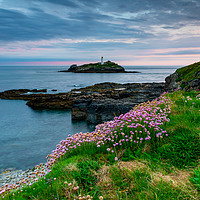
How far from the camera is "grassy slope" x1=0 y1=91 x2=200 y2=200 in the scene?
3115 millimetres

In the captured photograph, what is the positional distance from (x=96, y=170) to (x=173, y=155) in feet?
6.51

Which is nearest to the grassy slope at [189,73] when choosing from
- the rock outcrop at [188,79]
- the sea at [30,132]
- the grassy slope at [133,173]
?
the rock outcrop at [188,79]

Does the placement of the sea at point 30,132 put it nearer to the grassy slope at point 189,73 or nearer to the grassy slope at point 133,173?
the grassy slope at point 133,173

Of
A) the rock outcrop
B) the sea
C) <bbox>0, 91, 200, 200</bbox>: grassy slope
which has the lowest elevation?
the sea

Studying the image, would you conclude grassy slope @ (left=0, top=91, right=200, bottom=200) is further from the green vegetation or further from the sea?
the green vegetation

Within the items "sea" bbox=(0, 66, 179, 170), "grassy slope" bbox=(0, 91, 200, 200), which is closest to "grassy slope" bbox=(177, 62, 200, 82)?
"sea" bbox=(0, 66, 179, 170)

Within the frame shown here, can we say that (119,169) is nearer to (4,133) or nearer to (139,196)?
(139,196)

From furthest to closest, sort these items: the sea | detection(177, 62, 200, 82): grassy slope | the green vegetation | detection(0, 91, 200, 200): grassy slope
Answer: detection(177, 62, 200, 82): grassy slope → the green vegetation → the sea → detection(0, 91, 200, 200): grassy slope

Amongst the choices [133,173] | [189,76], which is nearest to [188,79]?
[189,76]

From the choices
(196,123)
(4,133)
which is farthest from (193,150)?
(4,133)

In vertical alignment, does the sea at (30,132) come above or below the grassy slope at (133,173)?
below

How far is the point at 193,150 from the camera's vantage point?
430 cm

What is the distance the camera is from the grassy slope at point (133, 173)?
3115mm

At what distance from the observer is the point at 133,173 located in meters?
3.59
